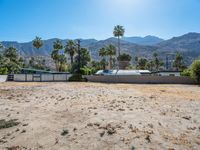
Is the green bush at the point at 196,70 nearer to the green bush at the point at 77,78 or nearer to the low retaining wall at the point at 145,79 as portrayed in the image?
the low retaining wall at the point at 145,79

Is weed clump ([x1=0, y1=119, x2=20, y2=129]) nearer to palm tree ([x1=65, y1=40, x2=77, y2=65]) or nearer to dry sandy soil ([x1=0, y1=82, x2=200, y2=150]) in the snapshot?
dry sandy soil ([x1=0, y1=82, x2=200, y2=150])

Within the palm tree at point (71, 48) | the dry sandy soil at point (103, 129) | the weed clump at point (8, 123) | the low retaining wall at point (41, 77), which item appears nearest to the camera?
the dry sandy soil at point (103, 129)

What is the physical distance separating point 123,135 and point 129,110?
5.05m

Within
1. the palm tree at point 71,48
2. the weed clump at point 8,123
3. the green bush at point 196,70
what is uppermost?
the palm tree at point 71,48

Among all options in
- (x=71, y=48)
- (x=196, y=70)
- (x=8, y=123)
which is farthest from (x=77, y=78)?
(x=8, y=123)

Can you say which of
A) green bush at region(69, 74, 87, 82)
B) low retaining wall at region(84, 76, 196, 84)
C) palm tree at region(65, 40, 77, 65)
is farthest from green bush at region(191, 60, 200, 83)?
palm tree at region(65, 40, 77, 65)

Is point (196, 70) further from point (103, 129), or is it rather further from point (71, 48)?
point (71, 48)

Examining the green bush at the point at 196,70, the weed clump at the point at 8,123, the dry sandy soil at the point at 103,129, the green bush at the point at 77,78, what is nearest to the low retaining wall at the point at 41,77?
the green bush at the point at 77,78

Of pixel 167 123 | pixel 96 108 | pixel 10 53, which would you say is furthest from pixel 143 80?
pixel 10 53

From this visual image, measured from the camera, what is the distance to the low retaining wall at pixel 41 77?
5457 cm

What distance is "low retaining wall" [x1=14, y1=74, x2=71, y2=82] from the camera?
54.6 m

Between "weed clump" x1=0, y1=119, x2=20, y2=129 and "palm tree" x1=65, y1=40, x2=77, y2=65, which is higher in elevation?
"palm tree" x1=65, y1=40, x2=77, y2=65

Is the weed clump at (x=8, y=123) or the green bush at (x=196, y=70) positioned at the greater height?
the green bush at (x=196, y=70)

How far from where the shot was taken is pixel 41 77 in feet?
181
